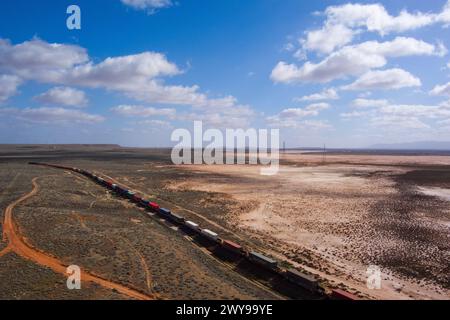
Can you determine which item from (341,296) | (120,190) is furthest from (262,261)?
(120,190)

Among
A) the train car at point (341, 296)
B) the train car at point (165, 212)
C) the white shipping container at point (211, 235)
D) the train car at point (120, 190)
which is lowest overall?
the train car at point (341, 296)

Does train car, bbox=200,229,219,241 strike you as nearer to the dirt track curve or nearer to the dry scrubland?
the dry scrubland

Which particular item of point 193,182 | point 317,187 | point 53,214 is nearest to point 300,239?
point 53,214

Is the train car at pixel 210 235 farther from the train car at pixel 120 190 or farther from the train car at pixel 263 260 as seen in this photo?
the train car at pixel 120 190

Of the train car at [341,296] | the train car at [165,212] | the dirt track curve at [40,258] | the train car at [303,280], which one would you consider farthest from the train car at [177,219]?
the train car at [341,296]

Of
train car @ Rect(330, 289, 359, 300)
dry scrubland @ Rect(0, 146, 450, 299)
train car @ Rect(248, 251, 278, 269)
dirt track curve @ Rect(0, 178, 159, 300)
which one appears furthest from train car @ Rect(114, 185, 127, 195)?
train car @ Rect(330, 289, 359, 300)

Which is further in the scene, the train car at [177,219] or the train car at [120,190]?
the train car at [120,190]
